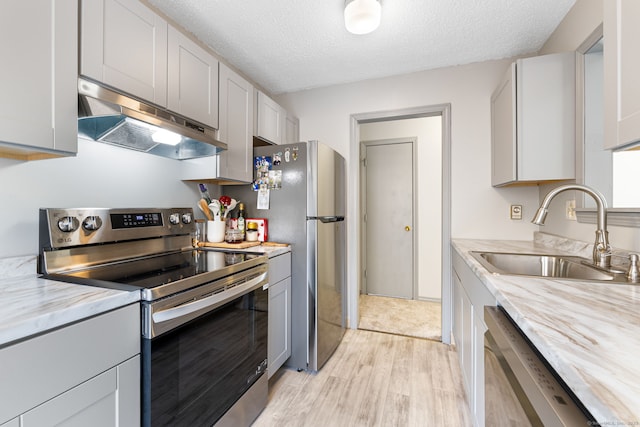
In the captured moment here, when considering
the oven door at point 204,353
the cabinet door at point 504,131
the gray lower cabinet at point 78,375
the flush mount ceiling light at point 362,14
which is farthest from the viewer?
the cabinet door at point 504,131

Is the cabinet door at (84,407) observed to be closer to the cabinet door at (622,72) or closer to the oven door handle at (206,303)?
the oven door handle at (206,303)

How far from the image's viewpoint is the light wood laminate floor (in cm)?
153

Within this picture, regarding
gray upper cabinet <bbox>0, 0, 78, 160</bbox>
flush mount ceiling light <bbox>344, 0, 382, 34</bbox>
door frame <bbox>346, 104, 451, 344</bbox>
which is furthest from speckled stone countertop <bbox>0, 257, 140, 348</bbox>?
door frame <bbox>346, 104, 451, 344</bbox>

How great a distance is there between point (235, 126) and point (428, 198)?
2.52 metres

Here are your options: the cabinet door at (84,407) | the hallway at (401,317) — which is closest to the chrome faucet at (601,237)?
the hallway at (401,317)

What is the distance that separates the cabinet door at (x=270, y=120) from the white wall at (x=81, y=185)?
72cm

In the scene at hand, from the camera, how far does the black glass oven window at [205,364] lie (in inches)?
37.7

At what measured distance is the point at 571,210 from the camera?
173cm

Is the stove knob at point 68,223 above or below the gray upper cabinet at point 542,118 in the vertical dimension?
below

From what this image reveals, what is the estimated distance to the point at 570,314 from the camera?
67 cm

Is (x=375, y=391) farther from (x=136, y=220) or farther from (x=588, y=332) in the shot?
(x=136, y=220)

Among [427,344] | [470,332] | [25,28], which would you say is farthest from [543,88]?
[25,28]

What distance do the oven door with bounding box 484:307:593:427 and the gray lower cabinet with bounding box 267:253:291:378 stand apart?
120 centimetres

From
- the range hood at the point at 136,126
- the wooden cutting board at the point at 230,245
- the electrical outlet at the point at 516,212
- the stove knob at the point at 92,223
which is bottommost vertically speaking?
the wooden cutting board at the point at 230,245
